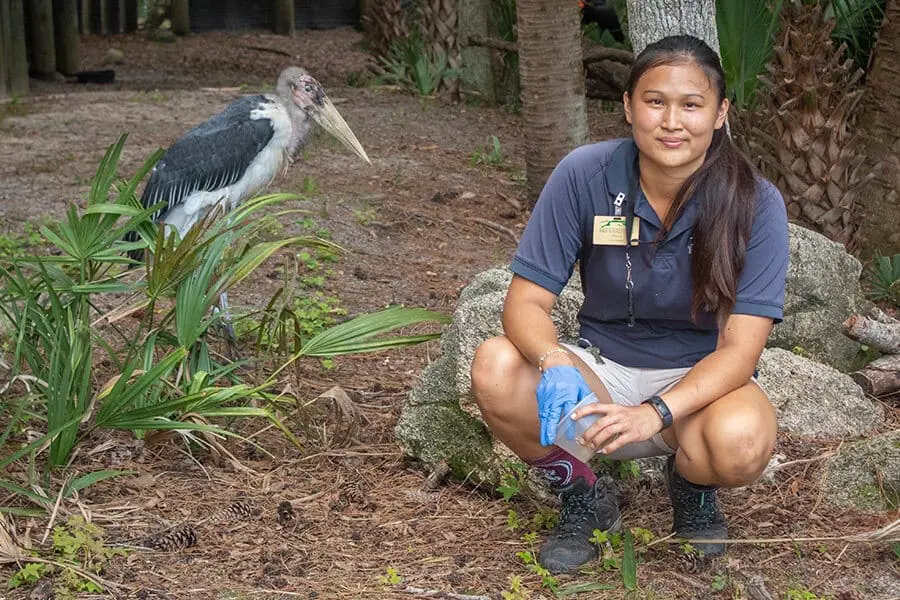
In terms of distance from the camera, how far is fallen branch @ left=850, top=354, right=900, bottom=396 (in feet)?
15.0

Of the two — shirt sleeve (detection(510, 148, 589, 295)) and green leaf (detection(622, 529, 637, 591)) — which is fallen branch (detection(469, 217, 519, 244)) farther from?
green leaf (detection(622, 529, 637, 591))

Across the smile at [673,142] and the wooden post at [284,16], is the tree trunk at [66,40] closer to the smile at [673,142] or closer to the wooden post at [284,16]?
the wooden post at [284,16]

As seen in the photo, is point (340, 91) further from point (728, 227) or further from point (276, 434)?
point (728, 227)

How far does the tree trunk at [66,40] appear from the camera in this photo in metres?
13.4

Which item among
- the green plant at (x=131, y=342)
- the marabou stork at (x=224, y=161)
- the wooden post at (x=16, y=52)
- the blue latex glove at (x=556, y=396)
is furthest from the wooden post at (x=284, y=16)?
the blue latex glove at (x=556, y=396)

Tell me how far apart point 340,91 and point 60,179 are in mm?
4374

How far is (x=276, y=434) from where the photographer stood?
14.1 ft

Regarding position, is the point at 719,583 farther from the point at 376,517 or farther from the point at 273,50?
the point at 273,50

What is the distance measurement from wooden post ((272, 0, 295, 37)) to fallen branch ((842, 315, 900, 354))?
14082 millimetres

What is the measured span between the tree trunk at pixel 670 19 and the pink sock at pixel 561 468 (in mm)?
2278

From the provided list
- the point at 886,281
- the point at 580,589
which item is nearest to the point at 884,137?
the point at 886,281

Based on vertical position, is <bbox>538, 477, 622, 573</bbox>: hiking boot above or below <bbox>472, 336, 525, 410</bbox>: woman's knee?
below

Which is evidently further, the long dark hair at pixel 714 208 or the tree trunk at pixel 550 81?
the tree trunk at pixel 550 81

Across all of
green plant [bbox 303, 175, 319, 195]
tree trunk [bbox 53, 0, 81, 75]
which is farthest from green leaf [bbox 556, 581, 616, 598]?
tree trunk [bbox 53, 0, 81, 75]
